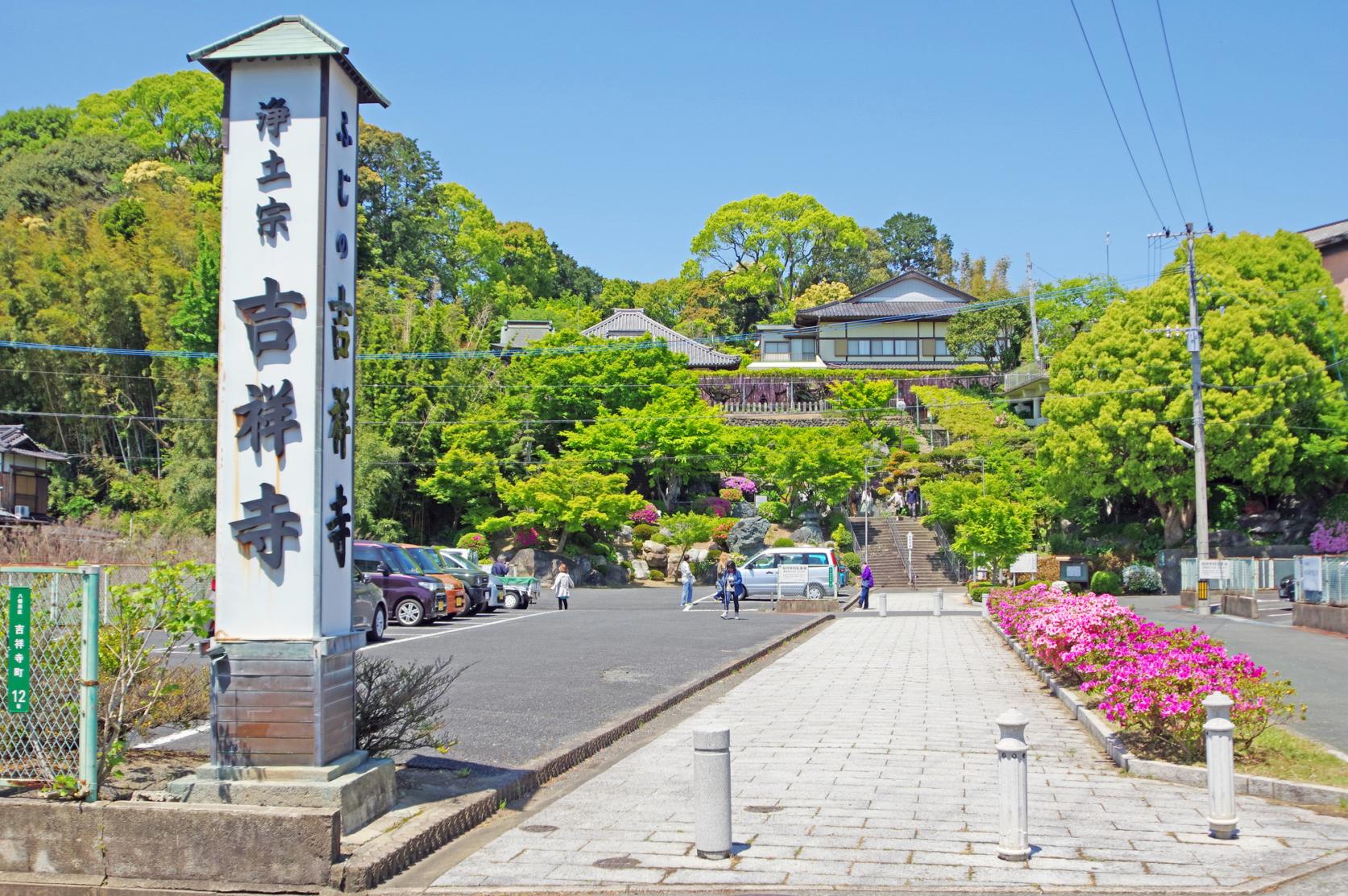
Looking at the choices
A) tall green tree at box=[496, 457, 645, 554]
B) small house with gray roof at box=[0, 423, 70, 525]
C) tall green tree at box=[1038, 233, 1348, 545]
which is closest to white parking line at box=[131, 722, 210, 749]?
small house with gray roof at box=[0, 423, 70, 525]

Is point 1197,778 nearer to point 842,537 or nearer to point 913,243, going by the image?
point 842,537

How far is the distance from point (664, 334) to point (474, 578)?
118 feet

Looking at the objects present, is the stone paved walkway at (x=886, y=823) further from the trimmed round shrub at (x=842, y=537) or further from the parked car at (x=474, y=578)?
the trimmed round shrub at (x=842, y=537)

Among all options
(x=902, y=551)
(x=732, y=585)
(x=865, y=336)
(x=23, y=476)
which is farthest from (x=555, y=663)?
(x=865, y=336)

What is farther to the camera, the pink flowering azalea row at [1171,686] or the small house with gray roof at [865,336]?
the small house with gray roof at [865,336]

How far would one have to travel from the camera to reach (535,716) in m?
11.4

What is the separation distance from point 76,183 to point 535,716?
53.5m

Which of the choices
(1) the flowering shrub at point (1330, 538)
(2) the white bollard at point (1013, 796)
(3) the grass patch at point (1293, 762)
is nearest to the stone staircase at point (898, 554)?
(1) the flowering shrub at point (1330, 538)

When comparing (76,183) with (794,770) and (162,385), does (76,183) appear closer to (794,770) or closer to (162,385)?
(162,385)

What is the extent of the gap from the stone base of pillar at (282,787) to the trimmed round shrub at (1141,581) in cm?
3731

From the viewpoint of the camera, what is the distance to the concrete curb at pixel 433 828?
19.2 ft

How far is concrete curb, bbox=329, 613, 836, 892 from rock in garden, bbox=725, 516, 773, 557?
3391cm

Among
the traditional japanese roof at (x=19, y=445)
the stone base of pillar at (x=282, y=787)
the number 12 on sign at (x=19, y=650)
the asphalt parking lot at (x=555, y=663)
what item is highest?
the traditional japanese roof at (x=19, y=445)

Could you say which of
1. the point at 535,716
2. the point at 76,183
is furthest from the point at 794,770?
the point at 76,183
